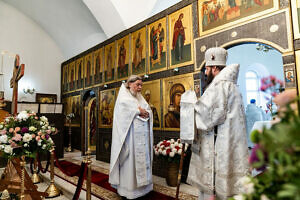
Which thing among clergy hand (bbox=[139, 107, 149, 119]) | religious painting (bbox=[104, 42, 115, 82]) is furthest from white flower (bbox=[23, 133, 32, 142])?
religious painting (bbox=[104, 42, 115, 82])

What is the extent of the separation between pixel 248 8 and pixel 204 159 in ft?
11.8

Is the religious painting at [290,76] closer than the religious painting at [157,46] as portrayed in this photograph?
Yes

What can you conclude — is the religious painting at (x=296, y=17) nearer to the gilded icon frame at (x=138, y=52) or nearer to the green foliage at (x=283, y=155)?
the green foliage at (x=283, y=155)

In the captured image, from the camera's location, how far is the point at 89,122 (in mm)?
11969

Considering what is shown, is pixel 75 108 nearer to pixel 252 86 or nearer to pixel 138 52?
pixel 138 52

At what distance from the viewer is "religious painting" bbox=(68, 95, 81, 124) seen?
A: 1195 cm

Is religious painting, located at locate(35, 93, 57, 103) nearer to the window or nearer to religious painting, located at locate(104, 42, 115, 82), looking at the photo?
religious painting, located at locate(104, 42, 115, 82)

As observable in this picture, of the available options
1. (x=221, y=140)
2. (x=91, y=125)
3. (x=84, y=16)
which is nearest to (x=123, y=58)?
(x=84, y=16)

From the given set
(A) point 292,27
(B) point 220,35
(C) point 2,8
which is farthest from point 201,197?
(C) point 2,8

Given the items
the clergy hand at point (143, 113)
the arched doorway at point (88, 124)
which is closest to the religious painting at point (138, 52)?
the clergy hand at point (143, 113)

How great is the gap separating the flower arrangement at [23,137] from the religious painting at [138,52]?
4.21 m

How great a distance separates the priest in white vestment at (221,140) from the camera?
2750 mm

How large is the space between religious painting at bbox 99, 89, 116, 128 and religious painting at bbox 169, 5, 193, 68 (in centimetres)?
339

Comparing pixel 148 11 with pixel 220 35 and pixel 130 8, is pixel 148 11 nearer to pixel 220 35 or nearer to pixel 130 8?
pixel 130 8
